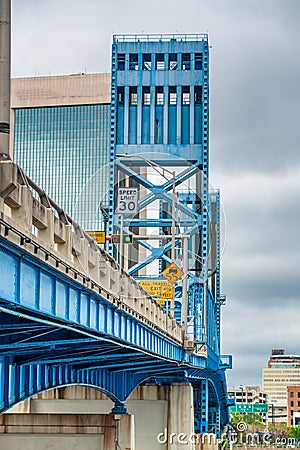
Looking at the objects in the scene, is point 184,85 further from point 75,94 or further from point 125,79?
point 75,94

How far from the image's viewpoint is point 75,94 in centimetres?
18225

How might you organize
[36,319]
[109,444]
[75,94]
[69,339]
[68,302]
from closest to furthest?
[36,319] < [68,302] < [69,339] < [109,444] < [75,94]

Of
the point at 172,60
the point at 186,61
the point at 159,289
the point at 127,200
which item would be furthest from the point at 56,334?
the point at 186,61

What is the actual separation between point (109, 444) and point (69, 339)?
21.5 metres

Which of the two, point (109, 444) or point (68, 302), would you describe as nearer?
point (68, 302)

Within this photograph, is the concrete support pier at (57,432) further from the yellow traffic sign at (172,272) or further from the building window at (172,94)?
the building window at (172,94)

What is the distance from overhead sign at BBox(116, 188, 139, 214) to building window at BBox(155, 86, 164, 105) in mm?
24371

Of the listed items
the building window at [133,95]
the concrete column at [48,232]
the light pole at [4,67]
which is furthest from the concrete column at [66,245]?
the building window at [133,95]

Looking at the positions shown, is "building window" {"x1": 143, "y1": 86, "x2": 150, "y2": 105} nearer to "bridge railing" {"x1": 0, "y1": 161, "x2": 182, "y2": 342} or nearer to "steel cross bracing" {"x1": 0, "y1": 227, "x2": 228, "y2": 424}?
"steel cross bracing" {"x1": 0, "y1": 227, "x2": 228, "y2": 424}

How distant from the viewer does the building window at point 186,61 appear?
254 ft

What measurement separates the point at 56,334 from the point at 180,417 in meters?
41.1

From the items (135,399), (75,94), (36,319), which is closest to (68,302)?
(36,319)

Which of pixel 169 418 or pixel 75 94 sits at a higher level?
pixel 75 94

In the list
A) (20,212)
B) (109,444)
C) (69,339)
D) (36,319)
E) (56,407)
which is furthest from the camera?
(56,407)
